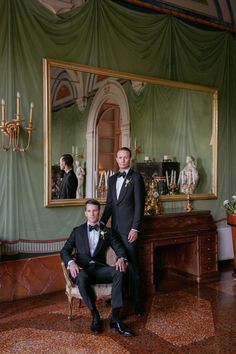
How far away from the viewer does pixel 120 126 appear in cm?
479

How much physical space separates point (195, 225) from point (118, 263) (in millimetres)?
1860

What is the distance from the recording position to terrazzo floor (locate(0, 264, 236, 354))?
9.89 feet

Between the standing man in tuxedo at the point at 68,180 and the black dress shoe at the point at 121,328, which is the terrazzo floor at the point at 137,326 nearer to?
→ the black dress shoe at the point at 121,328

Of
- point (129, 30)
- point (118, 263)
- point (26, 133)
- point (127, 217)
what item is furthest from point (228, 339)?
point (129, 30)

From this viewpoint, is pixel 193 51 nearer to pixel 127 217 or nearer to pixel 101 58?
pixel 101 58

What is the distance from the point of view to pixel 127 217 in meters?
3.88

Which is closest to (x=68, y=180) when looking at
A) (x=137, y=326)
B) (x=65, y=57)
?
(x=65, y=57)

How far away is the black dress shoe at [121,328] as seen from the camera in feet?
10.6

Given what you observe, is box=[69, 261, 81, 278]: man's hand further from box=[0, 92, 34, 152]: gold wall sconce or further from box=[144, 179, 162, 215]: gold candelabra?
box=[144, 179, 162, 215]: gold candelabra

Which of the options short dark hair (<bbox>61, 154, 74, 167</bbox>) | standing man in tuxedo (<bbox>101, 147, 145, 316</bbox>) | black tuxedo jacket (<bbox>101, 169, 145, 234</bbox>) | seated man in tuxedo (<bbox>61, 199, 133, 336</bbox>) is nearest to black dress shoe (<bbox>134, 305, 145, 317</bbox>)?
standing man in tuxedo (<bbox>101, 147, 145, 316</bbox>)

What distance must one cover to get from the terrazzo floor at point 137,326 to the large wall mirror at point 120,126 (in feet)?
4.06

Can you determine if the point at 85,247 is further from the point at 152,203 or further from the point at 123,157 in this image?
the point at 152,203

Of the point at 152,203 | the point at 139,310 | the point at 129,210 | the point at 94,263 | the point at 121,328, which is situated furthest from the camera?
the point at 152,203

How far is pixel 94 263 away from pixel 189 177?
241 cm
